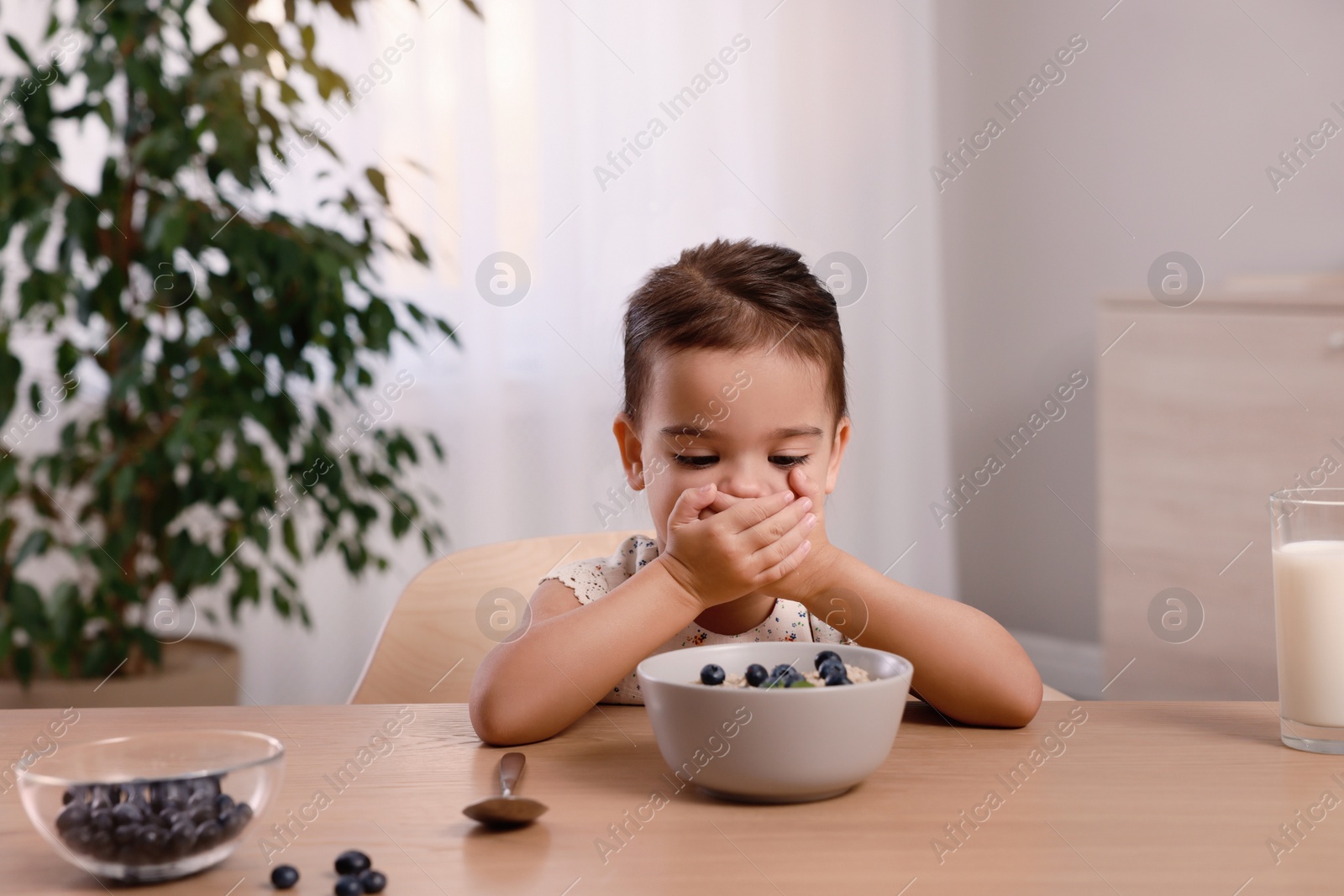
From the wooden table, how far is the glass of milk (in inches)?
0.9

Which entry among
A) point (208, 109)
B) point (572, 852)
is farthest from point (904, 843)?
point (208, 109)

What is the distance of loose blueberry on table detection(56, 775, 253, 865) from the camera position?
535 mm

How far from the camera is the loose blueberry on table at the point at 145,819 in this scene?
53 centimetres

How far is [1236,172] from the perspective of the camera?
8.96 feet

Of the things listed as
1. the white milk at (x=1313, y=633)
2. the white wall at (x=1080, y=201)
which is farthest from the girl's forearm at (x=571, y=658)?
the white wall at (x=1080, y=201)

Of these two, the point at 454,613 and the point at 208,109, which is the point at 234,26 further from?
the point at 454,613

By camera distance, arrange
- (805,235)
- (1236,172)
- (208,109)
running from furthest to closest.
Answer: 1. (805,235)
2. (1236,172)
3. (208,109)

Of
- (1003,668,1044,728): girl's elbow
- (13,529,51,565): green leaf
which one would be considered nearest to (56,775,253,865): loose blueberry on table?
(1003,668,1044,728): girl's elbow

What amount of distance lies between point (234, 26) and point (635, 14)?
3.78ft

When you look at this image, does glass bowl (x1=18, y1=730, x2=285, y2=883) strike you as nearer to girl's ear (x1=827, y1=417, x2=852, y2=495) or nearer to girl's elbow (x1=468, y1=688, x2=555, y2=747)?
girl's elbow (x1=468, y1=688, x2=555, y2=747)

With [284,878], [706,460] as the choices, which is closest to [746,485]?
[706,460]

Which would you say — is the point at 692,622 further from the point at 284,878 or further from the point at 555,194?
the point at 555,194

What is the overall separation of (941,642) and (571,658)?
292 millimetres

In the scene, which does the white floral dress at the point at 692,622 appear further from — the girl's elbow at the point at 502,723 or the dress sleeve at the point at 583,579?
the girl's elbow at the point at 502,723
